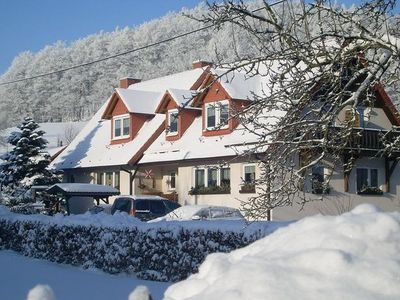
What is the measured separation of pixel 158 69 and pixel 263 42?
53563mm

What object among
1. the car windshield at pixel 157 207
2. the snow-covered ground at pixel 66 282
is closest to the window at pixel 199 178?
the car windshield at pixel 157 207

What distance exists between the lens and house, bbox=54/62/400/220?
27609 mm

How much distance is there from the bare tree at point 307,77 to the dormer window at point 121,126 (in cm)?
2689

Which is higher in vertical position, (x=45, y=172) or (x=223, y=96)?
(x=223, y=96)

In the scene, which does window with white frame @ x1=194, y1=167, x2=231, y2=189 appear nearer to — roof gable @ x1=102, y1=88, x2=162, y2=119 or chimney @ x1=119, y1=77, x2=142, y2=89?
roof gable @ x1=102, y1=88, x2=162, y2=119

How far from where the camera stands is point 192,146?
98.4 ft

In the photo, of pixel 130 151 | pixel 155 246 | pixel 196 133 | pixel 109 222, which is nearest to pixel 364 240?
pixel 155 246

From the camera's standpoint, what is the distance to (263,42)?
29.5 feet

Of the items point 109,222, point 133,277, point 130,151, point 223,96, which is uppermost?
point 223,96

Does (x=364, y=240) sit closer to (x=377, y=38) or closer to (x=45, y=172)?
(x=377, y=38)

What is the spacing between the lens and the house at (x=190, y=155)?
27609mm

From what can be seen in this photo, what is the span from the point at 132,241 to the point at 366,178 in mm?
19291

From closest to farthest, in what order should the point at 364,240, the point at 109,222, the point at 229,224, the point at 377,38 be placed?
the point at 364,240 < the point at 377,38 < the point at 229,224 < the point at 109,222

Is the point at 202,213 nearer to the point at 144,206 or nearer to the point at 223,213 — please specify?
the point at 223,213
